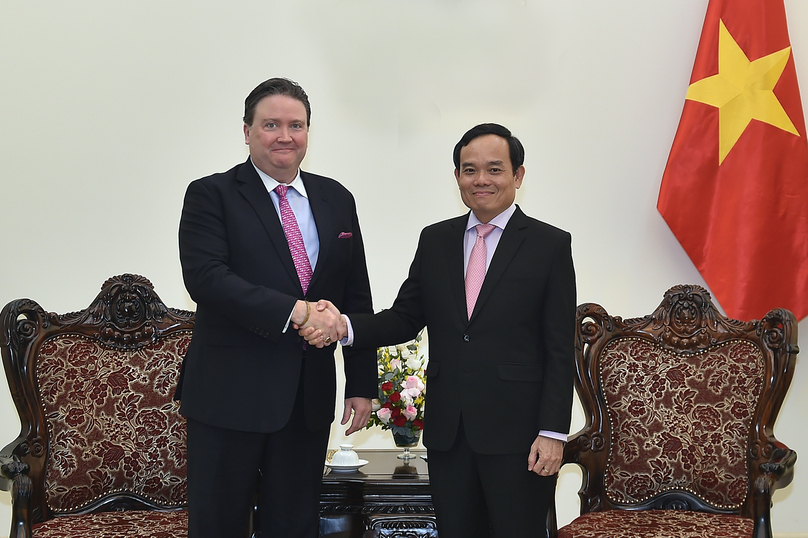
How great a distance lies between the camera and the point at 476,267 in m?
2.28

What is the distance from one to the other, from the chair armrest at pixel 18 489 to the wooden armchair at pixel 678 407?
1850 mm

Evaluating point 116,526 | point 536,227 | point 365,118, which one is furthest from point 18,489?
point 365,118

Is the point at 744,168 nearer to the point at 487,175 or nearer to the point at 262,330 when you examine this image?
the point at 487,175

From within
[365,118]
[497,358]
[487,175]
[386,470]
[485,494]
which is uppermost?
[365,118]

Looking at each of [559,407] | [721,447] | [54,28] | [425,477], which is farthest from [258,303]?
[54,28]

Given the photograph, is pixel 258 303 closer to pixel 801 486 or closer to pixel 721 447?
pixel 721 447

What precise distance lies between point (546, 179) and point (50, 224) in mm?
2523

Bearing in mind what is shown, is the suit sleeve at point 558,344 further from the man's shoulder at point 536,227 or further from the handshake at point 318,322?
the handshake at point 318,322

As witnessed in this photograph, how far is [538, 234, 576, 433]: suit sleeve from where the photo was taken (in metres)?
2.10

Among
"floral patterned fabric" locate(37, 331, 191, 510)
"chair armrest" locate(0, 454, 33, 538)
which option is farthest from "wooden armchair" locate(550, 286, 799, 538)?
"chair armrest" locate(0, 454, 33, 538)

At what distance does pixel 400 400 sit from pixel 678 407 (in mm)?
1070

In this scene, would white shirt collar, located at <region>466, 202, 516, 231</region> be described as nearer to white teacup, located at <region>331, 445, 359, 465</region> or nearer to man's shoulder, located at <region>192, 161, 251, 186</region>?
man's shoulder, located at <region>192, 161, 251, 186</region>

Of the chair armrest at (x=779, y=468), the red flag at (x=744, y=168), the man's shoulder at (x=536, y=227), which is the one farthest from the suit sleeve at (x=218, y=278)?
the red flag at (x=744, y=168)

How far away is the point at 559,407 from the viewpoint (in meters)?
2.10
